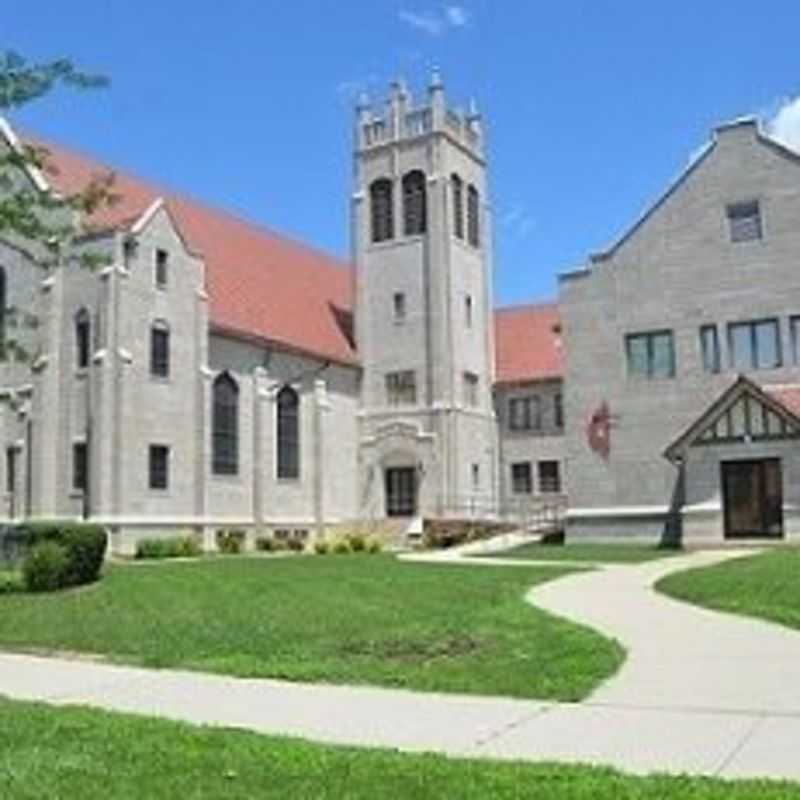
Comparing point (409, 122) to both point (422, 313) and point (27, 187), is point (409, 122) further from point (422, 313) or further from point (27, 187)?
point (27, 187)

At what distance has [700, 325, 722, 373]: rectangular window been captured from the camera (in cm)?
4209

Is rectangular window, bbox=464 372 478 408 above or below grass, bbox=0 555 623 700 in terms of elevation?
above

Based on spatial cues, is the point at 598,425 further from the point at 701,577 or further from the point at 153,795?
the point at 153,795

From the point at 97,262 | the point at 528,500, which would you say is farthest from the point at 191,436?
the point at 97,262

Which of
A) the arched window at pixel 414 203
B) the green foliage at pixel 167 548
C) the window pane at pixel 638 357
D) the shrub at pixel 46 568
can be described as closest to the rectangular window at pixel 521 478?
the arched window at pixel 414 203

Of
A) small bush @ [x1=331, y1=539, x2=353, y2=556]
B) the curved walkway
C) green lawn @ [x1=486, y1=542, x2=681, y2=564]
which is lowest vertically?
the curved walkway

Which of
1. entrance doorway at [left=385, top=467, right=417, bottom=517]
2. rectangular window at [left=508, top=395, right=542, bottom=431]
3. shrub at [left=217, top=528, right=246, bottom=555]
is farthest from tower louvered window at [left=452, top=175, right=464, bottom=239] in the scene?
shrub at [left=217, top=528, right=246, bottom=555]

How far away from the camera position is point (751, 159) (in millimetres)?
42281

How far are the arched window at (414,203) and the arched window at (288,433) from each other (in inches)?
386

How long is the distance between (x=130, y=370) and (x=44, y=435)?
3672 mm

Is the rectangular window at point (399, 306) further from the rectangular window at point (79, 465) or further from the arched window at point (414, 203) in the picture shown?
the rectangular window at point (79, 465)

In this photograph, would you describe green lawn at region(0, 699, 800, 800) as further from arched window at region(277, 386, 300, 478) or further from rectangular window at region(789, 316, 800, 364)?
arched window at region(277, 386, 300, 478)

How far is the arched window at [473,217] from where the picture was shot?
189 ft

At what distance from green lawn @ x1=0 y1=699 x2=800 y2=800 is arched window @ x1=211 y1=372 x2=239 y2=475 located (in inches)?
1459
